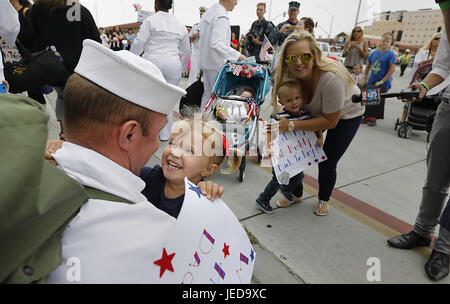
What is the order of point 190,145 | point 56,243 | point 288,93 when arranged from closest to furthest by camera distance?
point 56,243 < point 190,145 < point 288,93

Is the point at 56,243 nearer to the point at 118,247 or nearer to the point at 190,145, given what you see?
the point at 118,247

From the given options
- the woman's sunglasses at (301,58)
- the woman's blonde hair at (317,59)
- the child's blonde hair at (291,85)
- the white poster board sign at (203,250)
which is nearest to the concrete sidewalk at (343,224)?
the white poster board sign at (203,250)

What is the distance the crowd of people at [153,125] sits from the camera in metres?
0.71

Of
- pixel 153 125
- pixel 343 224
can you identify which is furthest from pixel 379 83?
pixel 153 125

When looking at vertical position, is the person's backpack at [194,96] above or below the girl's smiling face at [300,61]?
below

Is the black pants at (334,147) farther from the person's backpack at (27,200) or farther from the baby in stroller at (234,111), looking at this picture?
the person's backpack at (27,200)

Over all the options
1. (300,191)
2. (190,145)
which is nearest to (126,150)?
(190,145)

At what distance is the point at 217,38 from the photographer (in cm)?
411

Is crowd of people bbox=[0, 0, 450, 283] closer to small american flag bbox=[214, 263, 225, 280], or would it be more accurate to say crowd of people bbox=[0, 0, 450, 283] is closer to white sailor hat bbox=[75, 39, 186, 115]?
white sailor hat bbox=[75, 39, 186, 115]

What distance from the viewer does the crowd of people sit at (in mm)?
709

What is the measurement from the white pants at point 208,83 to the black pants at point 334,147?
2408mm
